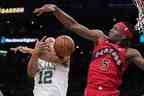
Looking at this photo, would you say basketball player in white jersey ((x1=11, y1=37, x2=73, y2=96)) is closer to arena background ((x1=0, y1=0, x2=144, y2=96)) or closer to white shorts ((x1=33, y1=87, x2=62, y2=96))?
white shorts ((x1=33, y1=87, x2=62, y2=96))

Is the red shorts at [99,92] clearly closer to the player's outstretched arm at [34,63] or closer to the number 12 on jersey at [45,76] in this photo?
the number 12 on jersey at [45,76]

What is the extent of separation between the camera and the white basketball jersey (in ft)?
21.4

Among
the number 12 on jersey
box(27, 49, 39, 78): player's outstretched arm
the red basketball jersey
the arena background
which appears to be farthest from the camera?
the arena background

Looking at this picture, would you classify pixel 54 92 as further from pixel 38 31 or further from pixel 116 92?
pixel 38 31

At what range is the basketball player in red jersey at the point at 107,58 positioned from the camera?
6.42 m

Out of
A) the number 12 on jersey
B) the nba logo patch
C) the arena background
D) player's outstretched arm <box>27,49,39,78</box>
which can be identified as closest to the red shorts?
the nba logo patch

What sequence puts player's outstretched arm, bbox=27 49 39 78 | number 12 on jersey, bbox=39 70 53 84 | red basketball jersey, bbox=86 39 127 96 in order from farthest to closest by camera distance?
number 12 on jersey, bbox=39 70 53 84, red basketball jersey, bbox=86 39 127 96, player's outstretched arm, bbox=27 49 39 78

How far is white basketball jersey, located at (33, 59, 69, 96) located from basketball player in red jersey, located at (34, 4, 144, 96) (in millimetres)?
316

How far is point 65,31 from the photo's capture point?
1683cm

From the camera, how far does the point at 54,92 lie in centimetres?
651

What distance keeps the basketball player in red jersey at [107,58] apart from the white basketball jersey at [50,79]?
1.04 ft

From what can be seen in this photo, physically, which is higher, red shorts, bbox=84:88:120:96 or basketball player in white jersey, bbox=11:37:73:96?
basketball player in white jersey, bbox=11:37:73:96

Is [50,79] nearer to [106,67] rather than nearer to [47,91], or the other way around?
[47,91]

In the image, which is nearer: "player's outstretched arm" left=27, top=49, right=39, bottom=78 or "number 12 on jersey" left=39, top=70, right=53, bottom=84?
"player's outstretched arm" left=27, top=49, right=39, bottom=78
